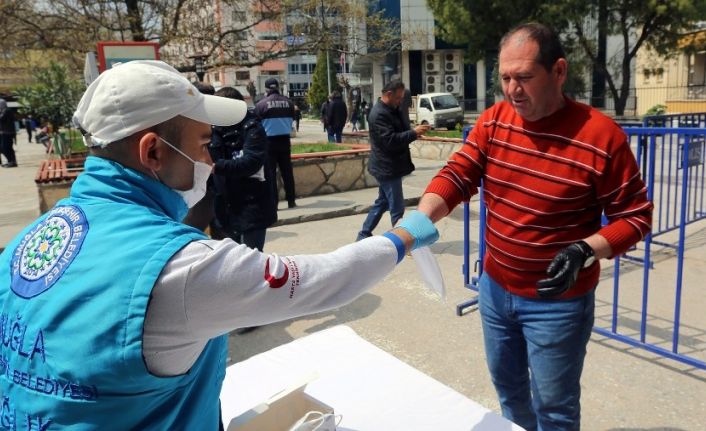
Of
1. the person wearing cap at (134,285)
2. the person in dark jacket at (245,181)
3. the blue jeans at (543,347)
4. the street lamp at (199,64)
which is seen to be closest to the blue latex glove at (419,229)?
the person wearing cap at (134,285)

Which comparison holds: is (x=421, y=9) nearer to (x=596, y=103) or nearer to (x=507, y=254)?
(x=596, y=103)

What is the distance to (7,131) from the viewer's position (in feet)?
54.5

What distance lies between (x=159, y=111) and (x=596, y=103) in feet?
114

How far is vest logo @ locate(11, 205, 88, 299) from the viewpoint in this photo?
1.17 m

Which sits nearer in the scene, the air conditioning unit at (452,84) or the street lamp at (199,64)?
the street lamp at (199,64)

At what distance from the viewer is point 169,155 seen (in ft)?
4.45

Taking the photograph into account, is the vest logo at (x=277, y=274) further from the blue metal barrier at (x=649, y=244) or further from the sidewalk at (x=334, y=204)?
the sidewalk at (x=334, y=204)

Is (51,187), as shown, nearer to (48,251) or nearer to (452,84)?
(48,251)

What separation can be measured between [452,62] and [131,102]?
39.4 meters

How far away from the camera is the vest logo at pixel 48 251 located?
3.84 ft

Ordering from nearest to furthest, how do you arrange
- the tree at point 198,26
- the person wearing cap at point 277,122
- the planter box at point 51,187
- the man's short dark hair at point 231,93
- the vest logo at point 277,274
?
1. the vest logo at point 277,274
2. the man's short dark hair at point 231,93
3. the person wearing cap at point 277,122
4. the planter box at point 51,187
5. the tree at point 198,26

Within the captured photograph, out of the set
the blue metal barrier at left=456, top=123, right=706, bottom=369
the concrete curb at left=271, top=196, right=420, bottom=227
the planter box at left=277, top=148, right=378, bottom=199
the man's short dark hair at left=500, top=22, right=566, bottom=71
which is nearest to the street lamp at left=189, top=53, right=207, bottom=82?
the planter box at left=277, top=148, right=378, bottom=199

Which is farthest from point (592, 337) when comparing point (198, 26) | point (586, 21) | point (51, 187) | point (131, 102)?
point (586, 21)

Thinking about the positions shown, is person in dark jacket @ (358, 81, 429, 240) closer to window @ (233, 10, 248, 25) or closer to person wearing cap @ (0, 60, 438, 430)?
person wearing cap @ (0, 60, 438, 430)
